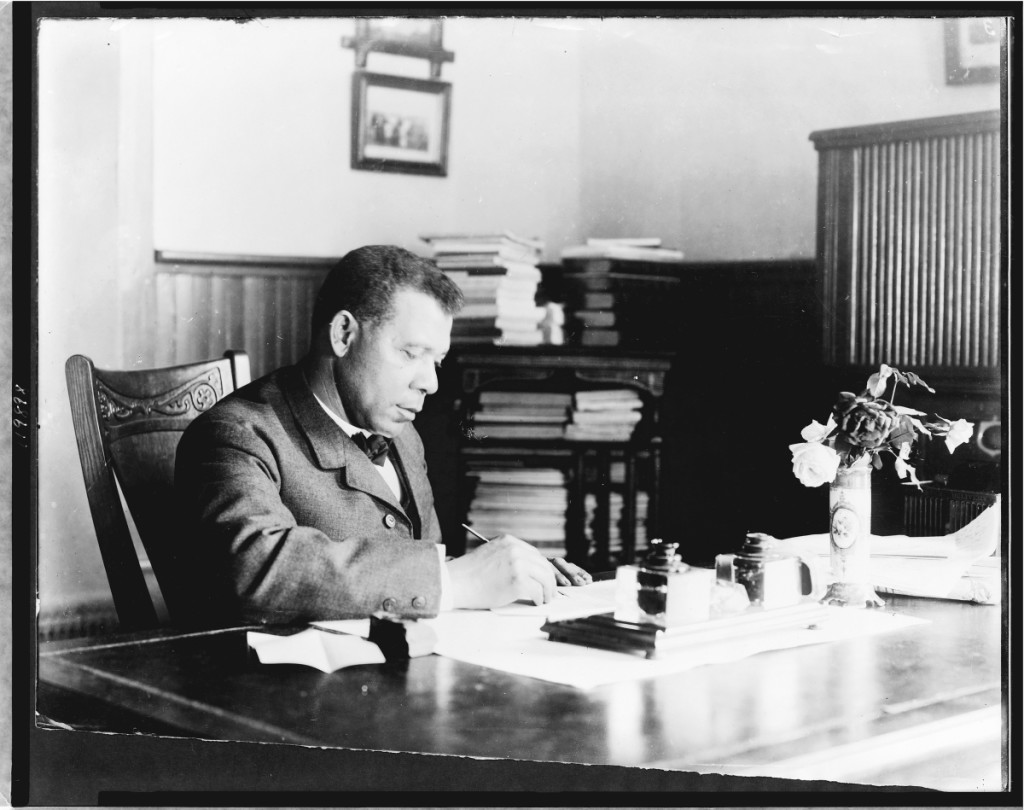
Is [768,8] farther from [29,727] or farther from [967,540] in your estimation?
[29,727]

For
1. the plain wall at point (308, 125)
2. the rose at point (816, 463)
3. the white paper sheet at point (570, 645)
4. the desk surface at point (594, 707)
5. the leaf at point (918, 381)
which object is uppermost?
the plain wall at point (308, 125)

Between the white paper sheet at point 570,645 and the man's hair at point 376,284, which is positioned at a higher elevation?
the man's hair at point 376,284

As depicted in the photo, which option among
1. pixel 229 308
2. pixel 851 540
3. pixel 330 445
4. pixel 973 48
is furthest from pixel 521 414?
pixel 973 48

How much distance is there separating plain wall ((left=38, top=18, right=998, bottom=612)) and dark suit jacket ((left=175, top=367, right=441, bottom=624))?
1.21ft

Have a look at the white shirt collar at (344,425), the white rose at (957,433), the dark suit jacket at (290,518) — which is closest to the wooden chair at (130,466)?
the dark suit jacket at (290,518)

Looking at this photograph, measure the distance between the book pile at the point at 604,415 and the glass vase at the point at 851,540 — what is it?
0.58 m

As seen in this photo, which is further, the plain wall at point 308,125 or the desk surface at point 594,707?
the plain wall at point 308,125

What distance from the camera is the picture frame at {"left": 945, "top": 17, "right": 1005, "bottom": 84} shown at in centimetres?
178

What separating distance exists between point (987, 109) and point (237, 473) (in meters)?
1.36

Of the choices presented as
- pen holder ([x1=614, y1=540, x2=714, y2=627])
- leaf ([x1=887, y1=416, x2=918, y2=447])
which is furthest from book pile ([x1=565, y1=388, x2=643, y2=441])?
pen holder ([x1=614, y1=540, x2=714, y2=627])

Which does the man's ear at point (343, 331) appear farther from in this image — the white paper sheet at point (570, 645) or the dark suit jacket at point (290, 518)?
the white paper sheet at point (570, 645)

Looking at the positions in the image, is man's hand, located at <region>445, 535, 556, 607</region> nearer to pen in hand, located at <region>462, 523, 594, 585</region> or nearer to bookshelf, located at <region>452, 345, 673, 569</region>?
pen in hand, located at <region>462, 523, 594, 585</region>

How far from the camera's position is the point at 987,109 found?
1.79 meters

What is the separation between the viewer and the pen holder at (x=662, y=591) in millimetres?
1384
